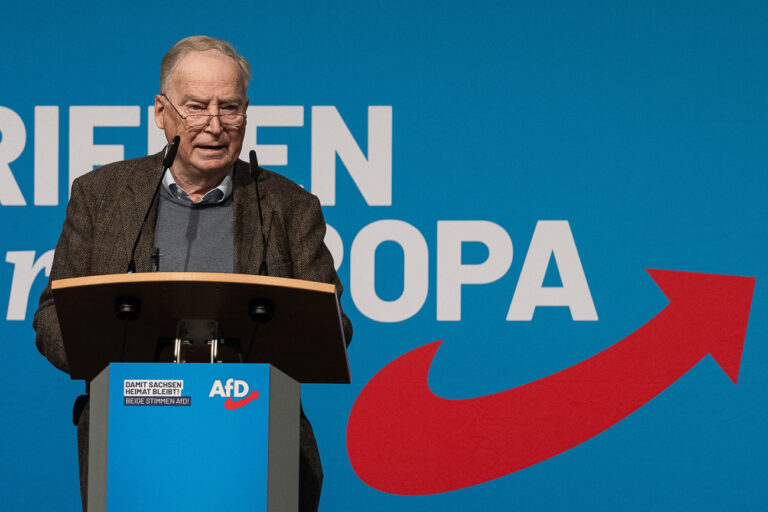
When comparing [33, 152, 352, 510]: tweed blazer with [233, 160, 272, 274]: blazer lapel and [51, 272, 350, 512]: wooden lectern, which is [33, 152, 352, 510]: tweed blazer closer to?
[233, 160, 272, 274]: blazer lapel

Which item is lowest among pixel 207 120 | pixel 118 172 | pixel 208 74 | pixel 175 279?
pixel 175 279

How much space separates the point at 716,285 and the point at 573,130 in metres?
0.68

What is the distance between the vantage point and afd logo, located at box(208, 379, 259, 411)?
1651mm

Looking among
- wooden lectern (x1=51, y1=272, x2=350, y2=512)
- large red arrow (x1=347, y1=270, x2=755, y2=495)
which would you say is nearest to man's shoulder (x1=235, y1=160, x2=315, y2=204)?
wooden lectern (x1=51, y1=272, x2=350, y2=512)

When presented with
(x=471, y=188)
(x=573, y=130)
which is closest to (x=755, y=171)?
(x=573, y=130)

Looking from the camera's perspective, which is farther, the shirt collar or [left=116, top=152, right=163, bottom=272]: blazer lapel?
the shirt collar

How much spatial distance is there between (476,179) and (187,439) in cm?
192

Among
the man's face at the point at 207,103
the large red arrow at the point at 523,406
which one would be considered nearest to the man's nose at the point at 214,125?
the man's face at the point at 207,103

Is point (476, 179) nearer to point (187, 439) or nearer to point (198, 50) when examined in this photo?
point (198, 50)

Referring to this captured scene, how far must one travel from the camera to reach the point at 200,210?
239cm

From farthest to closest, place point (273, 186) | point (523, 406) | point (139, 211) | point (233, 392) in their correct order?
point (523, 406) < point (273, 186) < point (139, 211) < point (233, 392)

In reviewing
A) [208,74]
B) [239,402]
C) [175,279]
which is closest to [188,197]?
[208,74]

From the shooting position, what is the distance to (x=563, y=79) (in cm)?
343

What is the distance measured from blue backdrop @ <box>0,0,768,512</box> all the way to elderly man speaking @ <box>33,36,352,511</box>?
982mm
